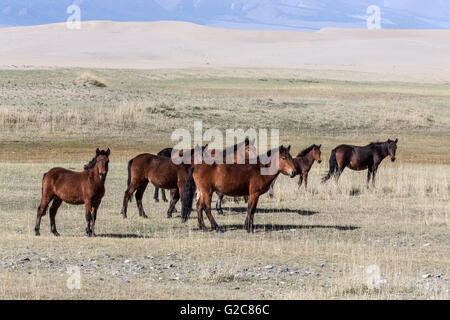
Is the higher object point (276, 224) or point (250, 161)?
point (250, 161)

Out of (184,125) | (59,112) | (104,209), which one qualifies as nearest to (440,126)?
(184,125)

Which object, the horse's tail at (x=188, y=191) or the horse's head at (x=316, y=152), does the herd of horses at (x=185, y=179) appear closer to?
the horse's tail at (x=188, y=191)

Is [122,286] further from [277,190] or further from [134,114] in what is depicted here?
[134,114]

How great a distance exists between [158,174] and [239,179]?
8.61 feet

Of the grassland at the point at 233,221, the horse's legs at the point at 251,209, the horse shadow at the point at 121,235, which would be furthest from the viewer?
the horse's legs at the point at 251,209

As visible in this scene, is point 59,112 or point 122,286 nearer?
point 122,286

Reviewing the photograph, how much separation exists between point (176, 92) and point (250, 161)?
44005 mm

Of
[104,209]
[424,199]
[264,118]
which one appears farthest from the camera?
[264,118]

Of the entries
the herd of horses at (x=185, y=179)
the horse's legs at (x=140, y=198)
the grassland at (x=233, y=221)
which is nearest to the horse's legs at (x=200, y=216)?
the herd of horses at (x=185, y=179)

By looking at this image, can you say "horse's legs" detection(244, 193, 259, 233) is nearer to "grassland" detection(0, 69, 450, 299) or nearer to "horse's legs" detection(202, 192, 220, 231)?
"grassland" detection(0, 69, 450, 299)

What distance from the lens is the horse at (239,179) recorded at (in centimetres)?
1708

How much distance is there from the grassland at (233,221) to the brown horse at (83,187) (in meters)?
0.57

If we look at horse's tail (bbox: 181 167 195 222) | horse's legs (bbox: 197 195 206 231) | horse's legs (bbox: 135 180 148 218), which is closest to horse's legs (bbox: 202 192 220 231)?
horse's legs (bbox: 197 195 206 231)
